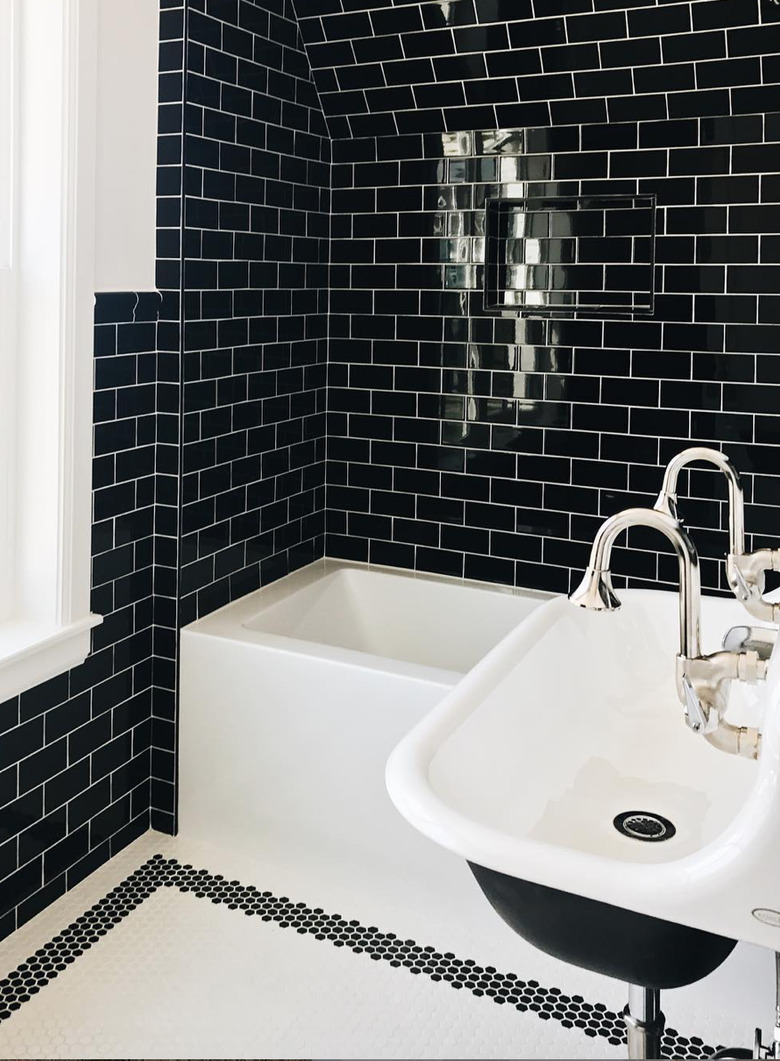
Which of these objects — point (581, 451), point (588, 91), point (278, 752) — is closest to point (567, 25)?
point (588, 91)

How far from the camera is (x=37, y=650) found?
2.55 metres

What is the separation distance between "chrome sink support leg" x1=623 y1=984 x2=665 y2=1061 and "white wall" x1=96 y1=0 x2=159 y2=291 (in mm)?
1974

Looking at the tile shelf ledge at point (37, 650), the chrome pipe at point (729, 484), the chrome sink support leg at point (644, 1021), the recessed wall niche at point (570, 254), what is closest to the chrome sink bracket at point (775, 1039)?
the chrome sink support leg at point (644, 1021)

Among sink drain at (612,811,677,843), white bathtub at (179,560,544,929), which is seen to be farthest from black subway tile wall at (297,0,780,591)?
sink drain at (612,811,677,843)

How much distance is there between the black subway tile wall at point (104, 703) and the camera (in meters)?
2.62

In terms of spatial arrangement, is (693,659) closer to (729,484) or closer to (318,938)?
(729,484)

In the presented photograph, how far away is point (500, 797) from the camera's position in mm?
1623

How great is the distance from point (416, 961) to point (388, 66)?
2.43 metres

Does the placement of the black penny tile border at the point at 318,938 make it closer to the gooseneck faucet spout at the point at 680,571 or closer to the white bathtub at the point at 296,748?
the white bathtub at the point at 296,748

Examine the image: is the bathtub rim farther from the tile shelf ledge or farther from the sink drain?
the sink drain

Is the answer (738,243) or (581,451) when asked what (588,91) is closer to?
(738,243)

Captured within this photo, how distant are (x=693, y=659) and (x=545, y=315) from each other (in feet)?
6.45

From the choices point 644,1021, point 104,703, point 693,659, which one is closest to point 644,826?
point 644,1021

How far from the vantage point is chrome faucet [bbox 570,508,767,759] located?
54.9 inches
